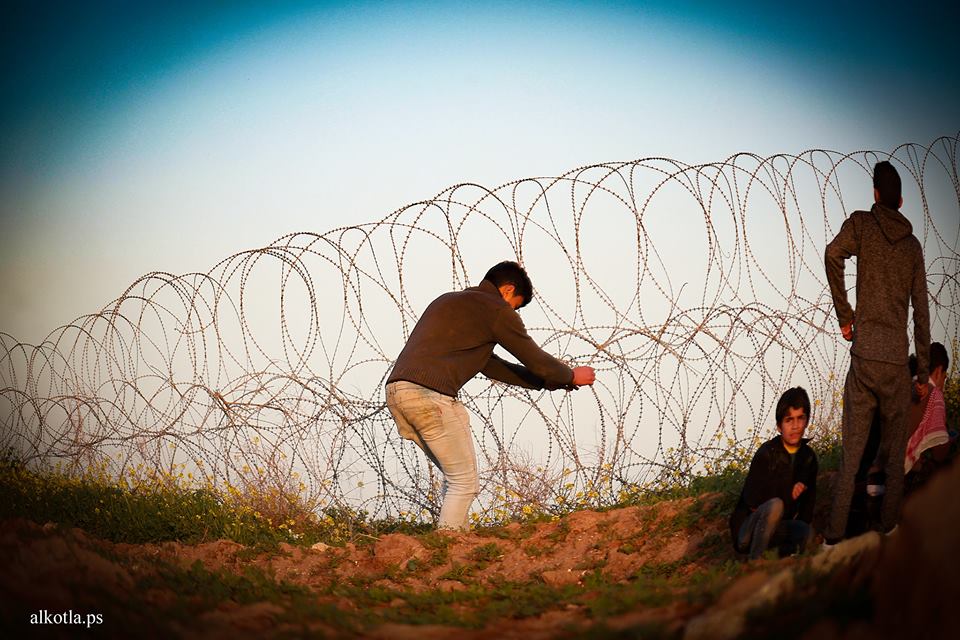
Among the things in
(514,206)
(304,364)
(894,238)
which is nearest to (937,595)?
(894,238)

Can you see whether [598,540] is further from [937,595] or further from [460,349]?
[937,595]

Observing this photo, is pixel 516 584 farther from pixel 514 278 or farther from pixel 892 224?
pixel 892 224

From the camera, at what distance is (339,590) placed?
5.50 meters

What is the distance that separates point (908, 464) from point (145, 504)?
583cm

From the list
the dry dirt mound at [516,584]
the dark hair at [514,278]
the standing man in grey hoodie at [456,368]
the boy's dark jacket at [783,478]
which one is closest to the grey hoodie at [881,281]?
the boy's dark jacket at [783,478]

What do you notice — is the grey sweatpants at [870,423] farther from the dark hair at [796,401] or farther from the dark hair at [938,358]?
the dark hair at [938,358]

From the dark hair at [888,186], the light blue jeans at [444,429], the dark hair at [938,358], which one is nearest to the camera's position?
the dark hair at [888,186]

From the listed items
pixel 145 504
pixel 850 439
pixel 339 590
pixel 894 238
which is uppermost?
pixel 894 238

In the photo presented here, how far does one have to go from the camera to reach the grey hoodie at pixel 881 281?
17.0 feet

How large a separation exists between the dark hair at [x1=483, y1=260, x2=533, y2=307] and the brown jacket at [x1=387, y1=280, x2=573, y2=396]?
10 centimetres

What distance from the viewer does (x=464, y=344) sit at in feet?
21.4

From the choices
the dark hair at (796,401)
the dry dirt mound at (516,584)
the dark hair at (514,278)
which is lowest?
the dry dirt mound at (516,584)

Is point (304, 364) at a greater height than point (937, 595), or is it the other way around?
point (304, 364)

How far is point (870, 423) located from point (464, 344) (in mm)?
2643
